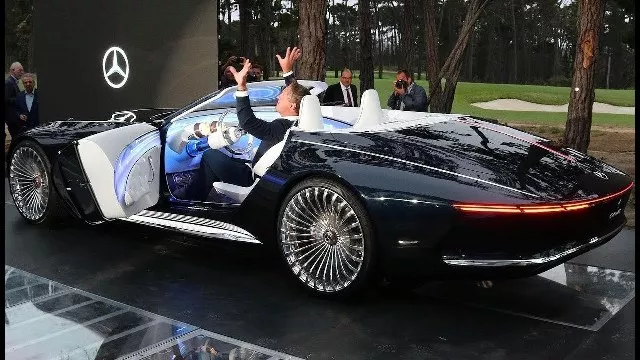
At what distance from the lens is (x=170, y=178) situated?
547 centimetres

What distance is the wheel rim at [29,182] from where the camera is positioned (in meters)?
6.25

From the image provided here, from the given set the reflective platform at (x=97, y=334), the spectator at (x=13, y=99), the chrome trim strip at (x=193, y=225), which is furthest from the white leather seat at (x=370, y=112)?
the spectator at (x=13, y=99)

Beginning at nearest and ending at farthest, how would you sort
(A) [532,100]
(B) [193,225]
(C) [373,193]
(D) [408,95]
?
(C) [373,193]
(B) [193,225]
(D) [408,95]
(A) [532,100]

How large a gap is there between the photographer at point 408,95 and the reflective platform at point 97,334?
5.83 meters

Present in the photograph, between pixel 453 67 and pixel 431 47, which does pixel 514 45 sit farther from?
pixel 453 67

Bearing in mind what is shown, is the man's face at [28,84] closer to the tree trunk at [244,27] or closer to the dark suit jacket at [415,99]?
the dark suit jacket at [415,99]

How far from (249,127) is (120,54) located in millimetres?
5859

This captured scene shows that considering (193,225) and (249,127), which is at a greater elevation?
(249,127)

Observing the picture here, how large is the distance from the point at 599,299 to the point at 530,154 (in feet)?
3.25

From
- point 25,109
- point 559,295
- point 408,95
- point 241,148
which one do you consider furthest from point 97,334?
point 25,109

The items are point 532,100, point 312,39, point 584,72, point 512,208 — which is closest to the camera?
point 512,208

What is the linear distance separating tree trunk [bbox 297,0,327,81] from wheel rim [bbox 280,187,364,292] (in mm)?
6685

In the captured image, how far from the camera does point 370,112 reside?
486cm

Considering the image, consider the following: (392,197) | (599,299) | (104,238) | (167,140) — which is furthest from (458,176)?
(104,238)
